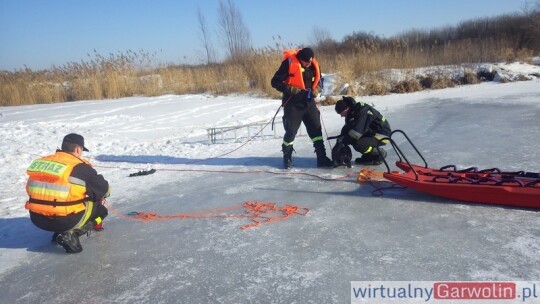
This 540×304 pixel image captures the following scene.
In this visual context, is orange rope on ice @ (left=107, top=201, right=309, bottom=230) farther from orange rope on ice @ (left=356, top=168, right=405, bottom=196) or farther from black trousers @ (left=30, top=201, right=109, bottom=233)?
orange rope on ice @ (left=356, top=168, right=405, bottom=196)

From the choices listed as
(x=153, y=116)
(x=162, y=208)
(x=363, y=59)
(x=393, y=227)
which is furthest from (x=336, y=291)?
(x=363, y=59)

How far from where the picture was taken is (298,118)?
5.38 m

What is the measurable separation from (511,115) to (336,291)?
6312mm

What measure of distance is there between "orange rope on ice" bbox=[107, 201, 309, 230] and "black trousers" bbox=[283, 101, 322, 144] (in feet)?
4.68

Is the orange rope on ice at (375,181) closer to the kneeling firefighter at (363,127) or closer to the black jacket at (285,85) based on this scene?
the kneeling firefighter at (363,127)

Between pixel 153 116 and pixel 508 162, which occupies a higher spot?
pixel 153 116

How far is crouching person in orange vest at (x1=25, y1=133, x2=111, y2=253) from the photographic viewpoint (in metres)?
3.18

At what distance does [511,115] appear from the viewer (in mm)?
7309

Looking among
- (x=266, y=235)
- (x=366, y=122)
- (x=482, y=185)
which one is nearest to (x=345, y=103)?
(x=366, y=122)

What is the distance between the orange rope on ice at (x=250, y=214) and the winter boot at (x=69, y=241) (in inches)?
28.3

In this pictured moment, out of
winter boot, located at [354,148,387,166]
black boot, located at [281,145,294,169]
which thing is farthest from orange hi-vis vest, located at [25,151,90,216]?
winter boot, located at [354,148,387,166]

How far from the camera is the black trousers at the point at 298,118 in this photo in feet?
17.5

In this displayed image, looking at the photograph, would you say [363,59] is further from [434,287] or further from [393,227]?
[434,287]

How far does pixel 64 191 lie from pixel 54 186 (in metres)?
0.08
